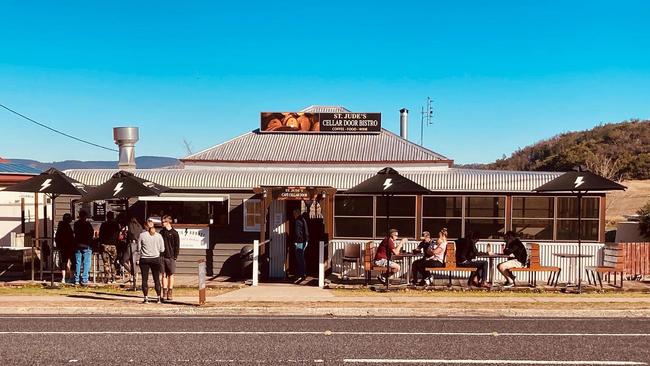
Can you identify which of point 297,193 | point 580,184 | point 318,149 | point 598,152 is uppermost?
point 598,152

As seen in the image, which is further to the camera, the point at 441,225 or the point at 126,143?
the point at 126,143

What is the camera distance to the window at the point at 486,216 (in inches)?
663

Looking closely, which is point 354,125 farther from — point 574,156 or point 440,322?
point 574,156

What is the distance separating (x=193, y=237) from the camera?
17422mm

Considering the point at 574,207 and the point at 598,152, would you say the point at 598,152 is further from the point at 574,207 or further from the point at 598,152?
the point at 574,207

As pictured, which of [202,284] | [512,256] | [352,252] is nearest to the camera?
[202,284]

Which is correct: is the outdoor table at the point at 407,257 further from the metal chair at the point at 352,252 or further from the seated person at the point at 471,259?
the metal chair at the point at 352,252

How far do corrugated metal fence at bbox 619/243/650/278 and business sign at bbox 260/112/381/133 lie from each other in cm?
973

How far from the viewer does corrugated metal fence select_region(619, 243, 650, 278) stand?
17.2 m

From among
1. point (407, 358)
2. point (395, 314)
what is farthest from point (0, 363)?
point (395, 314)

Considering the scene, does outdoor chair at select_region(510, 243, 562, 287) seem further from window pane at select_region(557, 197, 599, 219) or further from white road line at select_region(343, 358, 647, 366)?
white road line at select_region(343, 358, 647, 366)

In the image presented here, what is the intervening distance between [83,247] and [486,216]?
1048 centimetres

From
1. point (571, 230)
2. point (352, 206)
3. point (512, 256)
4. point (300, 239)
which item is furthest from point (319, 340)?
point (571, 230)

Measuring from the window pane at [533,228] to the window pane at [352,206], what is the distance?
3986 millimetres
